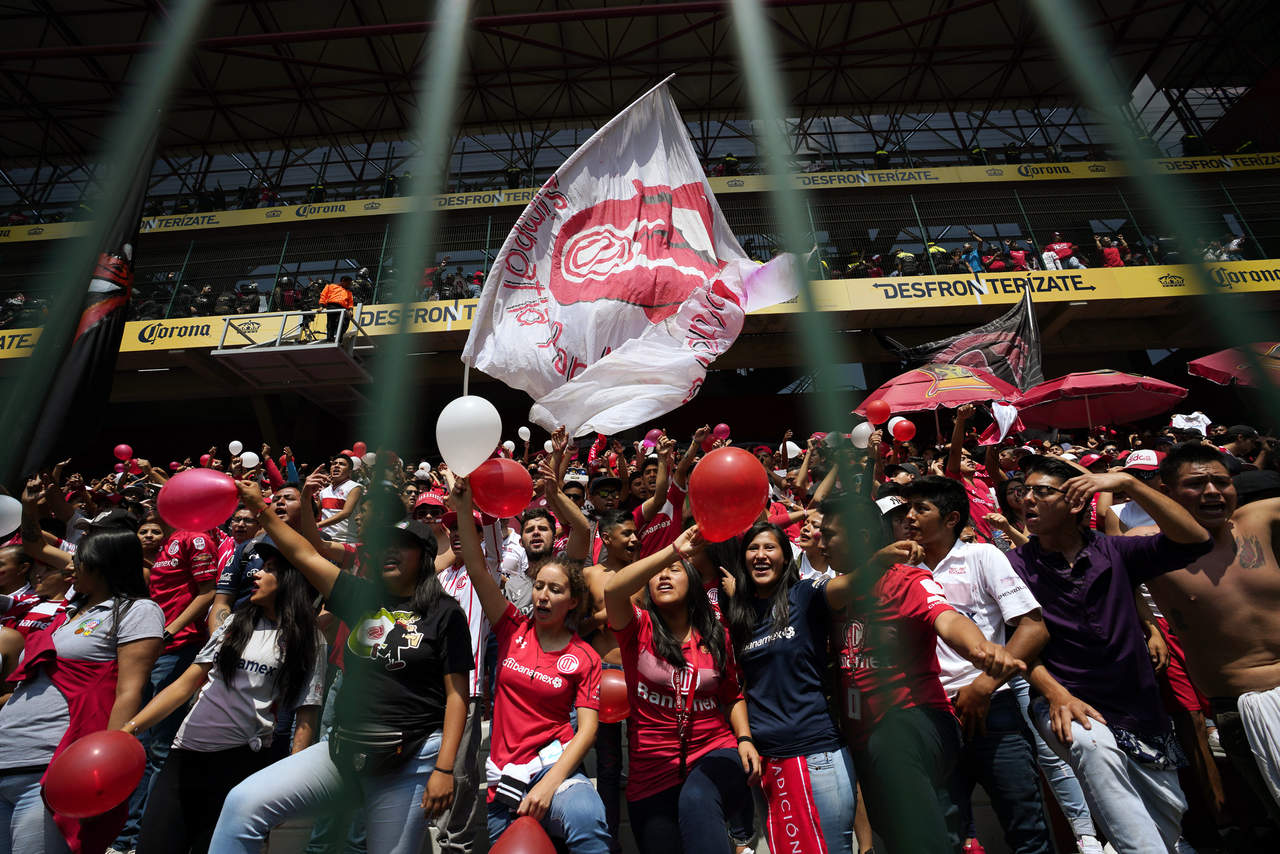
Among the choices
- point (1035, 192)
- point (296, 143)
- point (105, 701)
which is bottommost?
point (105, 701)

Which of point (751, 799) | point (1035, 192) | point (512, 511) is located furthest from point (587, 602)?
point (1035, 192)

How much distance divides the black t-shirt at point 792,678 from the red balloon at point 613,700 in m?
0.57

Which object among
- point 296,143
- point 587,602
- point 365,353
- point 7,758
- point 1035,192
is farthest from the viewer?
point 296,143

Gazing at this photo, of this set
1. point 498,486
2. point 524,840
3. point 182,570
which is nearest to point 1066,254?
point 498,486

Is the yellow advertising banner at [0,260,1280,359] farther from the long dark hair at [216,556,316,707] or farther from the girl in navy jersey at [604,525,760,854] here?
the girl in navy jersey at [604,525,760,854]

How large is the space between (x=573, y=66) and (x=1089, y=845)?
18.0 metres

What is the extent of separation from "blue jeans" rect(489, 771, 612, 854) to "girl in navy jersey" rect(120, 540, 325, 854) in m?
1.06

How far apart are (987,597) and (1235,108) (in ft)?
72.9

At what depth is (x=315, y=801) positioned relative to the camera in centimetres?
247

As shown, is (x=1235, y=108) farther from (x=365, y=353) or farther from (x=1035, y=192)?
(x=365, y=353)

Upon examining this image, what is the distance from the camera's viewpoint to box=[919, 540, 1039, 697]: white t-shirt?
9.41ft

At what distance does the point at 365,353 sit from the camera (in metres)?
12.8

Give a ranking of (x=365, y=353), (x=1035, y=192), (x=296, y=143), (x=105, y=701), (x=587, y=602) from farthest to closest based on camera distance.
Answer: (x=296, y=143)
(x=1035, y=192)
(x=365, y=353)
(x=587, y=602)
(x=105, y=701)

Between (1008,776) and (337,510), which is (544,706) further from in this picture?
(337,510)
